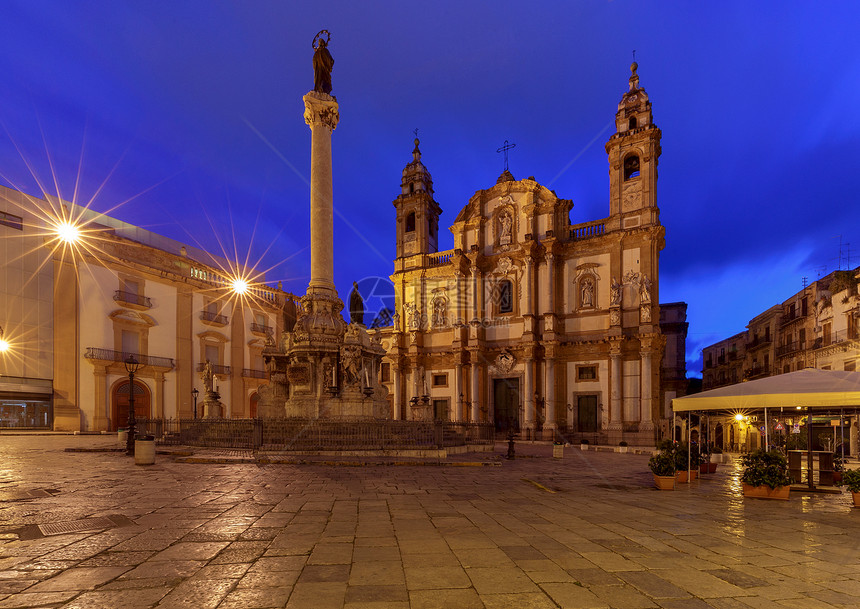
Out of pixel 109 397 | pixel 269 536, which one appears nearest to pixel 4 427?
pixel 109 397

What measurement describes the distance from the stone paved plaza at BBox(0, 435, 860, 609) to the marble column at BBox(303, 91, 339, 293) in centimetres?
1092

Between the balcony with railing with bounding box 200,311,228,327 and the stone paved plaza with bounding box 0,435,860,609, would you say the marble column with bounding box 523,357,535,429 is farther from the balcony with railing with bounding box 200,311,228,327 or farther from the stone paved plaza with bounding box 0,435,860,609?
the balcony with railing with bounding box 200,311,228,327

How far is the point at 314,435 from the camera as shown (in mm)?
15656

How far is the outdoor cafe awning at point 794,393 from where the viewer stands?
9367 millimetres

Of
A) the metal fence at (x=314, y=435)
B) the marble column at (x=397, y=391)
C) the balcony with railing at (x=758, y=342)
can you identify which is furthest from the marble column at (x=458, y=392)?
the balcony with railing at (x=758, y=342)

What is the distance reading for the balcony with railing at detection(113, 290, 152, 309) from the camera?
31.9 m

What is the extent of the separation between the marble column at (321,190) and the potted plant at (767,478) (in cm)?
1518

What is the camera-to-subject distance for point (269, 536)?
5973 mm

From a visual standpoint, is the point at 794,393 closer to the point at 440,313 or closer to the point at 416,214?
the point at 440,313

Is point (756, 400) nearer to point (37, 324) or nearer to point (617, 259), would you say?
point (617, 259)

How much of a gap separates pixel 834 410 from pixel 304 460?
45.4 feet

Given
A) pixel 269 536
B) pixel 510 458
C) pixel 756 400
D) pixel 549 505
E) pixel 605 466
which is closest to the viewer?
pixel 269 536

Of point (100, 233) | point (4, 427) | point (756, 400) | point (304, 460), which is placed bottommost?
point (4, 427)

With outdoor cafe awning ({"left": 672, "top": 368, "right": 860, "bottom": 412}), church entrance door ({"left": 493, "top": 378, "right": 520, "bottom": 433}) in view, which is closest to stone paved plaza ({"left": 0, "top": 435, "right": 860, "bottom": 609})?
outdoor cafe awning ({"left": 672, "top": 368, "right": 860, "bottom": 412})
